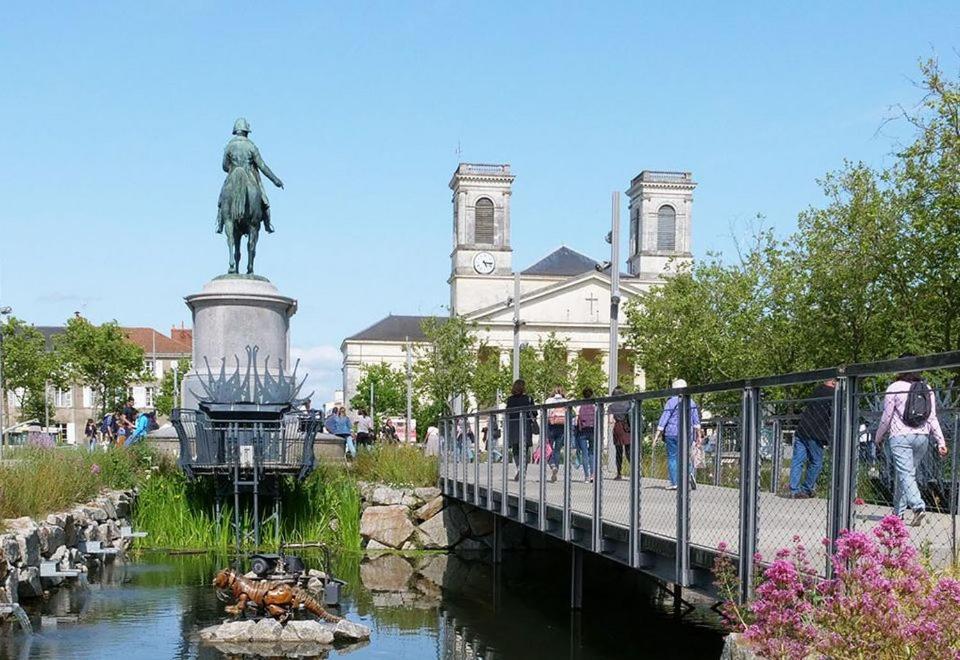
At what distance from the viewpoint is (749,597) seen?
775 centimetres


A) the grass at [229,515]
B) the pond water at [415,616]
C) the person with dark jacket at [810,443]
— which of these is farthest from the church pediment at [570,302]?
the person with dark jacket at [810,443]

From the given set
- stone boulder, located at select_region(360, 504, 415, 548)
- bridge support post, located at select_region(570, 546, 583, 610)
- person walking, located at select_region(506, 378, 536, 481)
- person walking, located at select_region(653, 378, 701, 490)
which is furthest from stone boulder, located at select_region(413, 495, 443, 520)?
person walking, located at select_region(653, 378, 701, 490)

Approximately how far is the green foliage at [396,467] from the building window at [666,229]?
95.4 metres

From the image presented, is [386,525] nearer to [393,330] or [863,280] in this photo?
[863,280]

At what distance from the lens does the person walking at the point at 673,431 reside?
9.55m

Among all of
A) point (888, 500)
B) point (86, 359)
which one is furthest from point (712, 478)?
point (86, 359)

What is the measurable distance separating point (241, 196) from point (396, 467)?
656 centimetres

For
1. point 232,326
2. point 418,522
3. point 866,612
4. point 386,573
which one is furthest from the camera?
point 232,326

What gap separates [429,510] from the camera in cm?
2241

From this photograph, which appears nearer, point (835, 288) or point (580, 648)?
point (580, 648)

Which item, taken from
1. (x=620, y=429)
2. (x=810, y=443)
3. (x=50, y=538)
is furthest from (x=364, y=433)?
(x=810, y=443)

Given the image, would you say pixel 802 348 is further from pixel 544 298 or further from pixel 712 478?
pixel 544 298

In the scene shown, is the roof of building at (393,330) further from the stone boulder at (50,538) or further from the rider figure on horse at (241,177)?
the stone boulder at (50,538)

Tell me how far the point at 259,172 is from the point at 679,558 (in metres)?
18.5
